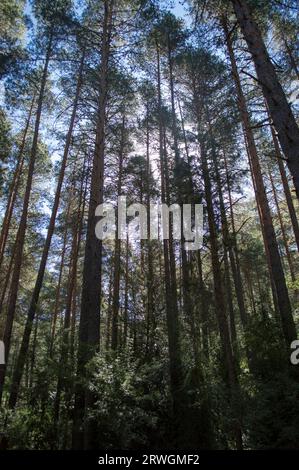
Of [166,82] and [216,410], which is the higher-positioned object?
[166,82]

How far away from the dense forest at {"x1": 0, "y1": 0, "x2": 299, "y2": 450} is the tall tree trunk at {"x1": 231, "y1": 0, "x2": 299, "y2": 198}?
0.08 feet

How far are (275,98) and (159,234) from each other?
42.9ft

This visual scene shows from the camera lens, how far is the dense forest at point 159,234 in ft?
20.1

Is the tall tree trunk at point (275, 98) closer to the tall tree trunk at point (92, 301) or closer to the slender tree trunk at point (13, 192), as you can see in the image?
the tall tree trunk at point (92, 301)

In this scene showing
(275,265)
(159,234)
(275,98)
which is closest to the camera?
(275,98)

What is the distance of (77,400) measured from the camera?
6.37m

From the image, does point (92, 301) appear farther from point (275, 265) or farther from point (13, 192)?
point (13, 192)

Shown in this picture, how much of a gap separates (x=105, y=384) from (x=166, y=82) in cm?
1481

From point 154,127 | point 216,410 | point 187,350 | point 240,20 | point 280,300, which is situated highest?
point 154,127

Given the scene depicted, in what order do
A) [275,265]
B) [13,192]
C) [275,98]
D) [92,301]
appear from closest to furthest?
[275,98] → [92,301] → [275,265] → [13,192]

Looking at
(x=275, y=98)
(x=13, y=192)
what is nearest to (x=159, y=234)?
(x=13, y=192)

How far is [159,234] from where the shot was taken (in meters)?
18.1
